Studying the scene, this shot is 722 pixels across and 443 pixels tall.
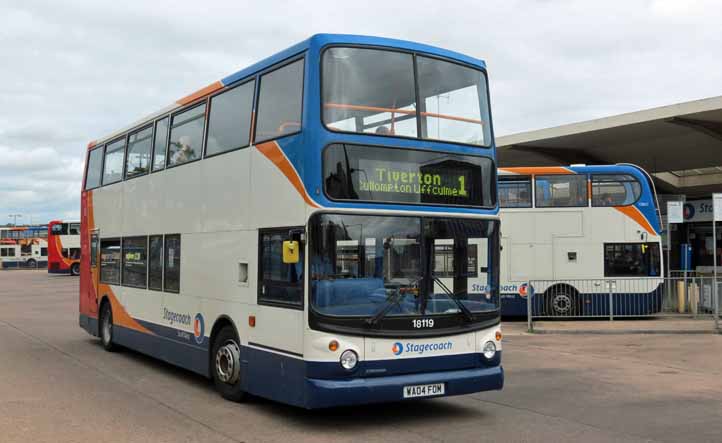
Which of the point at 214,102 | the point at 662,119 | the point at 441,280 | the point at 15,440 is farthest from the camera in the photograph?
the point at 662,119

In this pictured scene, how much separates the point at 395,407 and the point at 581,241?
11.6m

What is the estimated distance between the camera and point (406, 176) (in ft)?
25.6

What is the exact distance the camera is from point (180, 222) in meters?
10.6

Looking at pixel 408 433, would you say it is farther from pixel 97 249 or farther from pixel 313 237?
pixel 97 249

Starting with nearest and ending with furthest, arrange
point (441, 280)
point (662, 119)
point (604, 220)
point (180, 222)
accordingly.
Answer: point (441, 280), point (180, 222), point (604, 220), point (662, 119)

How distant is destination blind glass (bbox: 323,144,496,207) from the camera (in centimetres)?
745

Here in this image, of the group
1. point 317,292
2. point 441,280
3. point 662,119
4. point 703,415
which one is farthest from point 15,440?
point 662,119

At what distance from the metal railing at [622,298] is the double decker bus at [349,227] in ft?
35.0

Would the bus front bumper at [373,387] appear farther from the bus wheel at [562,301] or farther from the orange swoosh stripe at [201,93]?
the bus wheel at [562,301]

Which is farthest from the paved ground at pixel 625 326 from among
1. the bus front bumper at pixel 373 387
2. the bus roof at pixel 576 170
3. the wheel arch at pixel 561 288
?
the bus front bumper at pixel 373 387

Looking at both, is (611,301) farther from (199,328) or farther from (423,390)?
(423,390)

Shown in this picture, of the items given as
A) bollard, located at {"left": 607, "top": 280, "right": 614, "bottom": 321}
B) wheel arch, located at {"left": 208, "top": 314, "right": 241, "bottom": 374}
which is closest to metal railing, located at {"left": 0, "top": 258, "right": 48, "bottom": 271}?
bollard, located at {"left": 607, "top": 280, "right": 614, "bottom": 321}

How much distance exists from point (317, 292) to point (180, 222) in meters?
4.05

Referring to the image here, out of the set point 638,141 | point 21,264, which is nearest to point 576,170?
point 638,141
